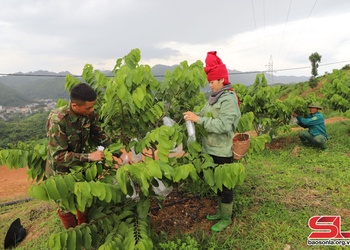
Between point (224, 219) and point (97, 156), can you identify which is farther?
point (224, 219)

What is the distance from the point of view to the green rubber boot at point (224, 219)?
3558 millimetres

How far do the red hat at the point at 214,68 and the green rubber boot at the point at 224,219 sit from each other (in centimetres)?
173

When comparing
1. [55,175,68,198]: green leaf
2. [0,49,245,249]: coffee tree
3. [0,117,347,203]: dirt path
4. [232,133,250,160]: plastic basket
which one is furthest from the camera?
[0,117,347,203]: dirt path

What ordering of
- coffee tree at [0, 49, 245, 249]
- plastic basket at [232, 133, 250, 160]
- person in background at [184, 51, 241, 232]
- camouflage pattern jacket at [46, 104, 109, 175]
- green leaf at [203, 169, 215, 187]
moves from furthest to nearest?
1. plastic basket at [232, 133, 250, 160]
2. person in background at [184, 51, 241, 232]
3. camouflage pattern jacket at [46, 104, 109, 175]
4. green leaf at [203, 169, 215, 187]
5. coffee tree at [0, 49, 245, 249]

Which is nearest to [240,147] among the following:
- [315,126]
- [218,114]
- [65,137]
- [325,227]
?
[218,114]

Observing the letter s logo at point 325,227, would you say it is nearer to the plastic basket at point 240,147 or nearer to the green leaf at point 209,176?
the plastic basket at point 240,147

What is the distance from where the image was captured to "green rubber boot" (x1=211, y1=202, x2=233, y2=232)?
11.7 feet

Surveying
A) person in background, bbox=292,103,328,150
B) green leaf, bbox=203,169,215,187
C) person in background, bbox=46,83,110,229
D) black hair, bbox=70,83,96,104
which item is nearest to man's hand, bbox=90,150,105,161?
person in background, bbox=46,83,110,229

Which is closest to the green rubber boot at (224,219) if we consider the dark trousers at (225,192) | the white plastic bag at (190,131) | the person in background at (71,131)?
the dark trousers at (225,192)

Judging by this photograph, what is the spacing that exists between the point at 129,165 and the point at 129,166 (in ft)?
0.05

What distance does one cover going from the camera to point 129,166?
2.11 meters
